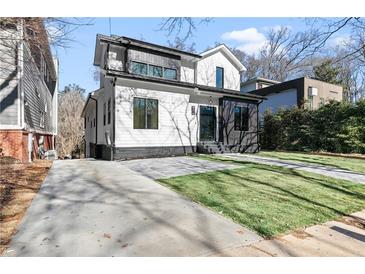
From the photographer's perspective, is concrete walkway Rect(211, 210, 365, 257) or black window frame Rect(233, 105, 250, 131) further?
black window frame Rect(233, 105, 250, 131)

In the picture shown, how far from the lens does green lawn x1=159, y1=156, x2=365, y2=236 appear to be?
4332 mm

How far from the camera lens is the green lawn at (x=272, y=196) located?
4.33m

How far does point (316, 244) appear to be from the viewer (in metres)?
3.51

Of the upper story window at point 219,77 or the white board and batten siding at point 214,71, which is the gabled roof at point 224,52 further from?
the upper story window at point 219,77

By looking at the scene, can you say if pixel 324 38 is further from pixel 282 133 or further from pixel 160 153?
pixel 282 133

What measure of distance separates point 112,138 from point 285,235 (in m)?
9.37

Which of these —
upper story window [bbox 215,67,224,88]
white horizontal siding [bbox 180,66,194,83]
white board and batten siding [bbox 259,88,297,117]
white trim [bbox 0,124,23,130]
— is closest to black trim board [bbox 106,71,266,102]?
white horizontal siding [bbox 180,66,194,83]

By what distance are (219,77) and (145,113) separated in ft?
25.6

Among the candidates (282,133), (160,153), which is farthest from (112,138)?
(282,133)

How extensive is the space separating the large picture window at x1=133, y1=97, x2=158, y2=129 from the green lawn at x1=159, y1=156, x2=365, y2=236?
17.9 feet

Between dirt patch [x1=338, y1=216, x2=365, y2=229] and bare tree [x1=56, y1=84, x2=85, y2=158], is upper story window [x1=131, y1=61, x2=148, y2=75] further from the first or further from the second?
bare tree [x1=56, y1=84, x2=85, y2=158]

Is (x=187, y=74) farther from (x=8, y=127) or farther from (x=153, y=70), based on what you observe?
(x=8, y=127)

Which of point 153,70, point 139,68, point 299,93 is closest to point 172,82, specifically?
point 153,70
